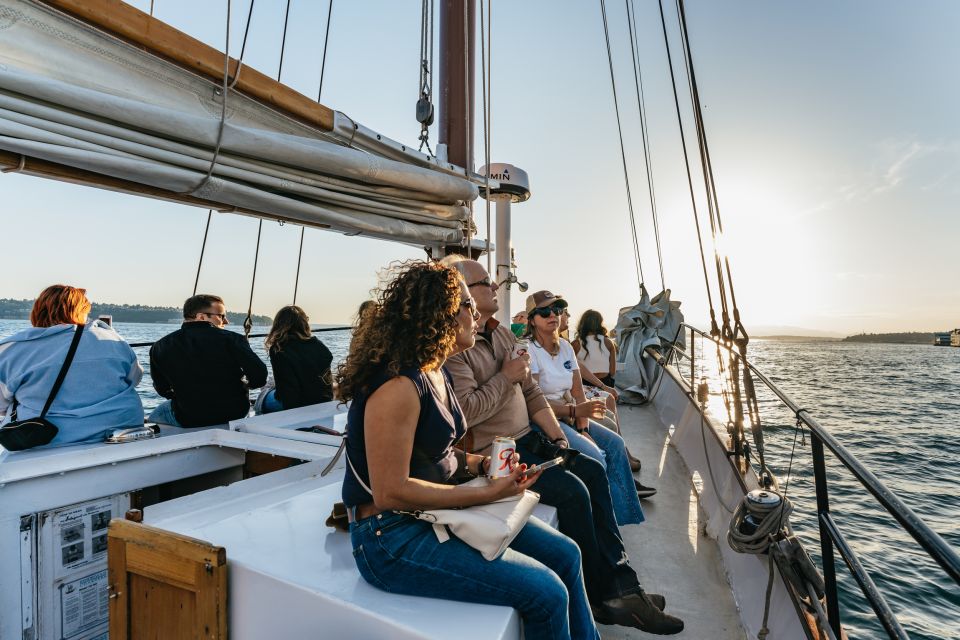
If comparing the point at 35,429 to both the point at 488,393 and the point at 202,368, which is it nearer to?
the point at 202,368

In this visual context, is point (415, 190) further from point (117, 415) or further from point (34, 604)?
point (34, 604)

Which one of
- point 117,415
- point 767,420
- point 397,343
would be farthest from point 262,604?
point 767,420

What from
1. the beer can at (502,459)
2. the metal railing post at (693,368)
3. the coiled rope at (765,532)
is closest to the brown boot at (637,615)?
the coiled rope at (765,532)

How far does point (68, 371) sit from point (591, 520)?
2.20 m

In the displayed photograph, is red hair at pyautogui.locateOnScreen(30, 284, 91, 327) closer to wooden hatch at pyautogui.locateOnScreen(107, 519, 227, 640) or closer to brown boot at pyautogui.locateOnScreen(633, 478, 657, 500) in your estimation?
wooden hatch at pyautogui.locateOnScreen(107, 519, 227, 640)

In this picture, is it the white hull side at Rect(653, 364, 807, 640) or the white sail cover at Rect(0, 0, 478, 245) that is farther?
the white hull side at Rect(653, 364, 807, 640)

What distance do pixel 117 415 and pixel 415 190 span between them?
5.60 ft

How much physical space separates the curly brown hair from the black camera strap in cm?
155

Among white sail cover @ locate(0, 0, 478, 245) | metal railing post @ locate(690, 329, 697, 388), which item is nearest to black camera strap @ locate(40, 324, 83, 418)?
white sail cover @ locate(0, 0, 478, 245)

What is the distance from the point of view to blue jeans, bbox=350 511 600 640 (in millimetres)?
1315

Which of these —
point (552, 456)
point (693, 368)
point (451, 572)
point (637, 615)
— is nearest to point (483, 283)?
point (552, 456)

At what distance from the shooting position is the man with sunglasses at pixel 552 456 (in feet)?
6.69

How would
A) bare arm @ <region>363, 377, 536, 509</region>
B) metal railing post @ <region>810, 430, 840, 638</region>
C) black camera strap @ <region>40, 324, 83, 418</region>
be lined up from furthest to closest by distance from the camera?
black camera strap @ <region>40, 324, 83, 418</region>, metal railing post @ <region>810, 430, 840, 638</region>, bare arm @ <region>363, 377, 536, 509</region>

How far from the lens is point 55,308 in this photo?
7.67ft
